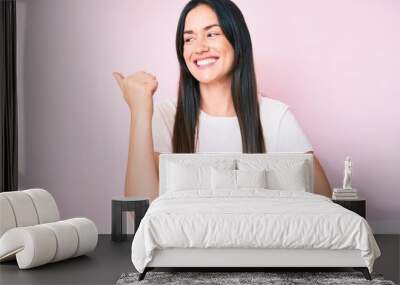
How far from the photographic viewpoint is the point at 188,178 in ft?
20.1

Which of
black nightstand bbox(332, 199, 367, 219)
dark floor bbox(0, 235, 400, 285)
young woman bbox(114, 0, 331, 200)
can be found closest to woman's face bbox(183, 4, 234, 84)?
young woman bbox(114, 0, 331, 200)

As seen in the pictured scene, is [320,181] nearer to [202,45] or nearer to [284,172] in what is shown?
[284,172]

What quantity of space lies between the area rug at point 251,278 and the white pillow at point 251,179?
48.1 inches

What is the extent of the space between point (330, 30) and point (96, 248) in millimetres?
3183

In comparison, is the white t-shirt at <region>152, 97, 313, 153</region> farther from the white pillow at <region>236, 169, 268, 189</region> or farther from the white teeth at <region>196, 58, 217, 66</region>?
the white pillow at <region>236, 169, 268, 189</region>

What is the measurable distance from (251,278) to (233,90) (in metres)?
2.50

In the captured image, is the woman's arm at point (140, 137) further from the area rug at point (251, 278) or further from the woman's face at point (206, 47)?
the area rug at point (251, 278)

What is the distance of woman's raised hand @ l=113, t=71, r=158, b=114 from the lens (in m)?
6.93

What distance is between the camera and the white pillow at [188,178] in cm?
610

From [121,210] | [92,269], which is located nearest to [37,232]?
[92,269]

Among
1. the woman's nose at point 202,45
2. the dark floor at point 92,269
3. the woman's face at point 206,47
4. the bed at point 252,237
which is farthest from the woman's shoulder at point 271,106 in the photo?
the bed at point 252,237

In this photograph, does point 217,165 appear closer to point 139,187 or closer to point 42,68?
point 139,187

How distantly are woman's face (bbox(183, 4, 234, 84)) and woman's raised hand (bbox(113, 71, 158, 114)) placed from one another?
0.46 metres

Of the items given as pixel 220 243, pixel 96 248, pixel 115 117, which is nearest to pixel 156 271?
pixel 220 243
